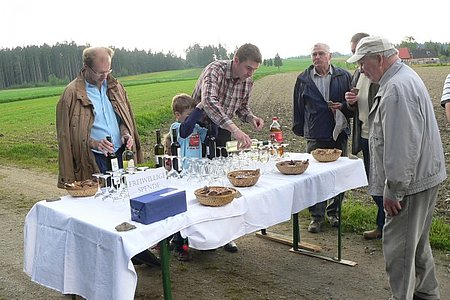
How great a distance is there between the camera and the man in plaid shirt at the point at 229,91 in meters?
3.87

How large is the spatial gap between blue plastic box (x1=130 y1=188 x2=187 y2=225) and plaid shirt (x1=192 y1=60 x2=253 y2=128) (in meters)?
1.31

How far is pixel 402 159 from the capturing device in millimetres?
2736

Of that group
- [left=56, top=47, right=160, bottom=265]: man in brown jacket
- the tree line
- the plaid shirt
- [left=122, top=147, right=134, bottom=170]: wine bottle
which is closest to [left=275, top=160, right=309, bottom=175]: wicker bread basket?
the plaid shirt

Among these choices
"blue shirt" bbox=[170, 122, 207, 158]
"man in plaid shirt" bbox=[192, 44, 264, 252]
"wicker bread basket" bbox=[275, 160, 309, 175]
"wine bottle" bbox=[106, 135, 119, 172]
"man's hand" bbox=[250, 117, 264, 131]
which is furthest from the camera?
"man's hand" bbox=[250, 117, 264, 131]

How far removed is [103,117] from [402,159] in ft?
8.08

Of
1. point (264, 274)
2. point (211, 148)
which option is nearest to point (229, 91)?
point (211, 148)

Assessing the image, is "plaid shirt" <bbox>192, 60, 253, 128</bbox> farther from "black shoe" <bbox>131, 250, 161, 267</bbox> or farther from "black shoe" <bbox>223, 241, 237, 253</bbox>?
"black shoe" <bbox>131, 250, 161, 267</bbox>

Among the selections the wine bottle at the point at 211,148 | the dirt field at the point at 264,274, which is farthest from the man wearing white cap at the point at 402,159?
the wine bottle at the point at 211,148

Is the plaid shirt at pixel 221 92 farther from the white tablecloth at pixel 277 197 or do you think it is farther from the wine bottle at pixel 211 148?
the white tablecloth at pixel 277 197

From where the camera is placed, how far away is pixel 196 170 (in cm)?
339

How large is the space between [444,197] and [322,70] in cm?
257

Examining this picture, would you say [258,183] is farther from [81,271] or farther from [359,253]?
[359,253]

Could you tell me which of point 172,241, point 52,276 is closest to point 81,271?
point 52,276

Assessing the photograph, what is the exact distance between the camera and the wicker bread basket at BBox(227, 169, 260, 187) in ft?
10.4
